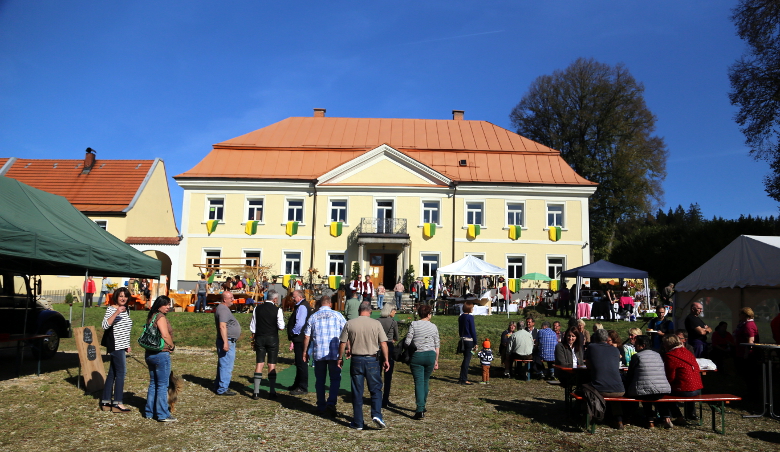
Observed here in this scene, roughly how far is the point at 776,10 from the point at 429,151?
16948 mm

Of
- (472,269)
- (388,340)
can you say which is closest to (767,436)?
(388,340)

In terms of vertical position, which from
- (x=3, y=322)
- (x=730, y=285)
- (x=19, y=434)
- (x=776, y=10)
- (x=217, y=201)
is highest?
(x=776, y=10)

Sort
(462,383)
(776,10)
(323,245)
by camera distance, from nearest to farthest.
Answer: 1. (462,383)
2. (776,10)
3. (323,245)

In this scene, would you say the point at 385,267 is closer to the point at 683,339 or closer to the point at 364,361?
the point at 683,339

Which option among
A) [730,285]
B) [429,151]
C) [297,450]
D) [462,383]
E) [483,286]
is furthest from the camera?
[429,151]

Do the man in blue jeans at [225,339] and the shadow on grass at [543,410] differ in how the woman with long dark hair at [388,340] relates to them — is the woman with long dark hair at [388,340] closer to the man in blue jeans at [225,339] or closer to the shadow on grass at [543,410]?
the shadow on grass at [543,410]

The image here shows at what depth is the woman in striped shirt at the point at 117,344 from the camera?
7.39 m

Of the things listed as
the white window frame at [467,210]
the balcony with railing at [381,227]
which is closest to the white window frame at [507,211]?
the white window frame at [467,210]

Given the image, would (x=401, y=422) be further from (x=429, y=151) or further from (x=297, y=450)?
(x=429, y=151)

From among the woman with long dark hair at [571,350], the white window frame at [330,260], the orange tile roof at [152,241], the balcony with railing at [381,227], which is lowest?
the woman with long dark hair at [571,350]

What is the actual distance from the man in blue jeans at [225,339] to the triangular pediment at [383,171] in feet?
73.1

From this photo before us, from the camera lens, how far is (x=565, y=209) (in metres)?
30.8

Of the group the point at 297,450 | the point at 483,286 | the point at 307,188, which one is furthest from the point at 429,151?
the point at 297,450

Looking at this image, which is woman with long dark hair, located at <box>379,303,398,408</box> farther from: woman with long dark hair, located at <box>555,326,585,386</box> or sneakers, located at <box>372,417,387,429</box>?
woman with long dark hair, located at <box>555,326,585,386</box>
